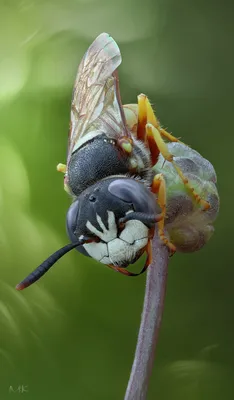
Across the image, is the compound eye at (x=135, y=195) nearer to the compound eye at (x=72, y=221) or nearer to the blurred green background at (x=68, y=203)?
the compound eye at (x=72, y=221)

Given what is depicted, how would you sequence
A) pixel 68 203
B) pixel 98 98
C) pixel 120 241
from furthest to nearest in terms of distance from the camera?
pixel 68 203
pixel 98 98
pixel 120 241

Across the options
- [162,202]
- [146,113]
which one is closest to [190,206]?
[162,202]

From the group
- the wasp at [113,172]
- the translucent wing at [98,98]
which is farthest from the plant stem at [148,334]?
the translucent wing at [98,98]

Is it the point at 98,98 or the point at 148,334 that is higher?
the point at 98,98

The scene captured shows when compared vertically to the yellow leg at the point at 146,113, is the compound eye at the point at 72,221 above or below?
below

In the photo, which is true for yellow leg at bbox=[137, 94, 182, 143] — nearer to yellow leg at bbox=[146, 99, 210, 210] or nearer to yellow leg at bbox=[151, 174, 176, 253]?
yellow leg at bbox=[146, 99, 210, 210]

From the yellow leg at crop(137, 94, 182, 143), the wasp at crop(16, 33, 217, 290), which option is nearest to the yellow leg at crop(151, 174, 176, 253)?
the wasp at crop(16, 33, 217, 290)

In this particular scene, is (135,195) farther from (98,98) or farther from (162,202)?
(98,98)
